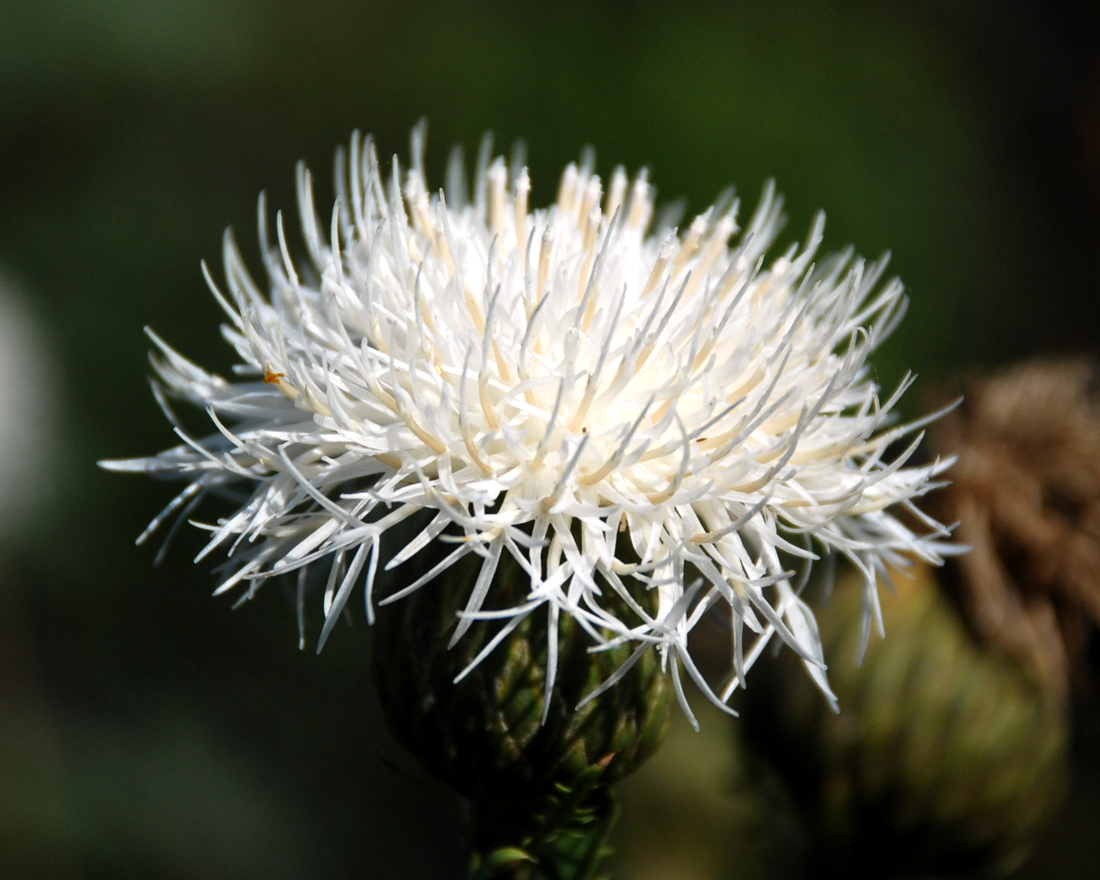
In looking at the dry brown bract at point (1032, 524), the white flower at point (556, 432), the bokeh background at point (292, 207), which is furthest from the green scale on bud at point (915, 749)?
the white flower at point (556, 432)

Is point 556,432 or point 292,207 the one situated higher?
point 292,207

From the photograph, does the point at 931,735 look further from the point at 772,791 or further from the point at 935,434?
the point at 935,434

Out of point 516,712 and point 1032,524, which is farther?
point 1032,524

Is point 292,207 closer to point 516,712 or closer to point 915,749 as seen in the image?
point 915,749

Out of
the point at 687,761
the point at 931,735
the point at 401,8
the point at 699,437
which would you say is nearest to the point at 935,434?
the point at 931,735

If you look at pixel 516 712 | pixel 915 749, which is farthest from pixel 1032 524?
pixel 516 712

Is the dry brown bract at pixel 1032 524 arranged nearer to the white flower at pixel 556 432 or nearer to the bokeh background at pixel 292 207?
the bokeh background at pixel 292 207
